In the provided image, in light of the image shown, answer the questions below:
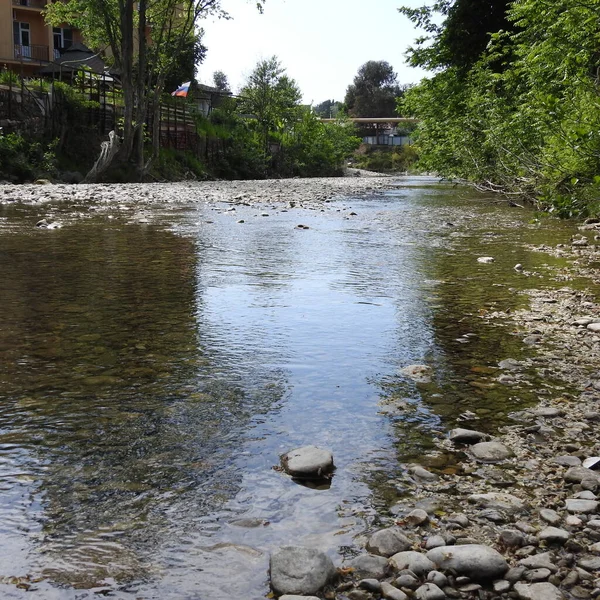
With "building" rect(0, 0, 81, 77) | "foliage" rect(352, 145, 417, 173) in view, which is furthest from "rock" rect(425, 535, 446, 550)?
"foliage" rect(352, 145, 417, 173)

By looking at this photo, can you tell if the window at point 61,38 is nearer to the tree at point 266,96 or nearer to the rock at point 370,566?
the tree at point 266,96

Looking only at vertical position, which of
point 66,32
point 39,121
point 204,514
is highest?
point 66,32

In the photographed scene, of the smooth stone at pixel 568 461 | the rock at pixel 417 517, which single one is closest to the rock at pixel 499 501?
the rock at pixel 417 517

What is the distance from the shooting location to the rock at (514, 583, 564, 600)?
157 centimetres

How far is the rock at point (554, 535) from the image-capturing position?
179cm

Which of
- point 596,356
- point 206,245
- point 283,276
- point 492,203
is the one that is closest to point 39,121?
point 492,203

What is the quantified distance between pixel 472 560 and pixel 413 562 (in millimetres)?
142

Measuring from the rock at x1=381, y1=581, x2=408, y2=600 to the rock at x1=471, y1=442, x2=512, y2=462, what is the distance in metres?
0.83

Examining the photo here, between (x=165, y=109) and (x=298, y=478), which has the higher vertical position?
(x=165, y=109)

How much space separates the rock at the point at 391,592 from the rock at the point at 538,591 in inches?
10.7

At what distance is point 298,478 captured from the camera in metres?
2.14

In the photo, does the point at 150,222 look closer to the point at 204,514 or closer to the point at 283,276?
the point at 283,276

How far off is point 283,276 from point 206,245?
93.5 inches

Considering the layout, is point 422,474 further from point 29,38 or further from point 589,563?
point 29,38
